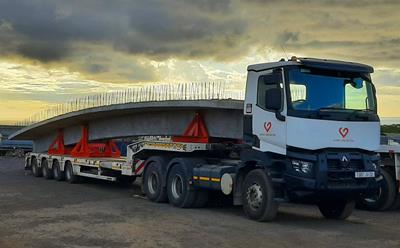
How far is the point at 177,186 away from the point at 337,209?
412cm

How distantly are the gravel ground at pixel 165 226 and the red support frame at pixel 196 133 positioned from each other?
2.34 m

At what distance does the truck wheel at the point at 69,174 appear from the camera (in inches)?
877

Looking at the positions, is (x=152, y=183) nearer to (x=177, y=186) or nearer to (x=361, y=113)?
(x=177, y=186)

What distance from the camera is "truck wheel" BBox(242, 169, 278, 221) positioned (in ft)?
37.1

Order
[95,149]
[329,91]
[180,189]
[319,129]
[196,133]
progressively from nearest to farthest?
[319,129]
[329,91]
[180,189]
[196,133]
[95,149]

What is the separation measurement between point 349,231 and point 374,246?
5.36ft

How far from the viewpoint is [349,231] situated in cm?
1078

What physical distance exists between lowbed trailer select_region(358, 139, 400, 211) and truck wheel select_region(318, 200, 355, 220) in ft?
4.01

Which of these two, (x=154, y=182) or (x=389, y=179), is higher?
(x=389, y=179)

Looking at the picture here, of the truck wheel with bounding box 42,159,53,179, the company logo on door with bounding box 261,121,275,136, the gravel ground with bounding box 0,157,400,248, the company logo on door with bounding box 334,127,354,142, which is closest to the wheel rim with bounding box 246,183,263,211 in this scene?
the gravel ground with bounding box 0,157,400,248

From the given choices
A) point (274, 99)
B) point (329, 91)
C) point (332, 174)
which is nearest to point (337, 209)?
point (332, 174)

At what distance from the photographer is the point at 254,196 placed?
11742 millimetres

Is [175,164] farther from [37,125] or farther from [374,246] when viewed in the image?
[37,125]

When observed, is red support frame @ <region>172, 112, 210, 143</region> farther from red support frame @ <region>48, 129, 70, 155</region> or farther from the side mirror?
red support frame @ <region>48, 129, 70, 155</region>
